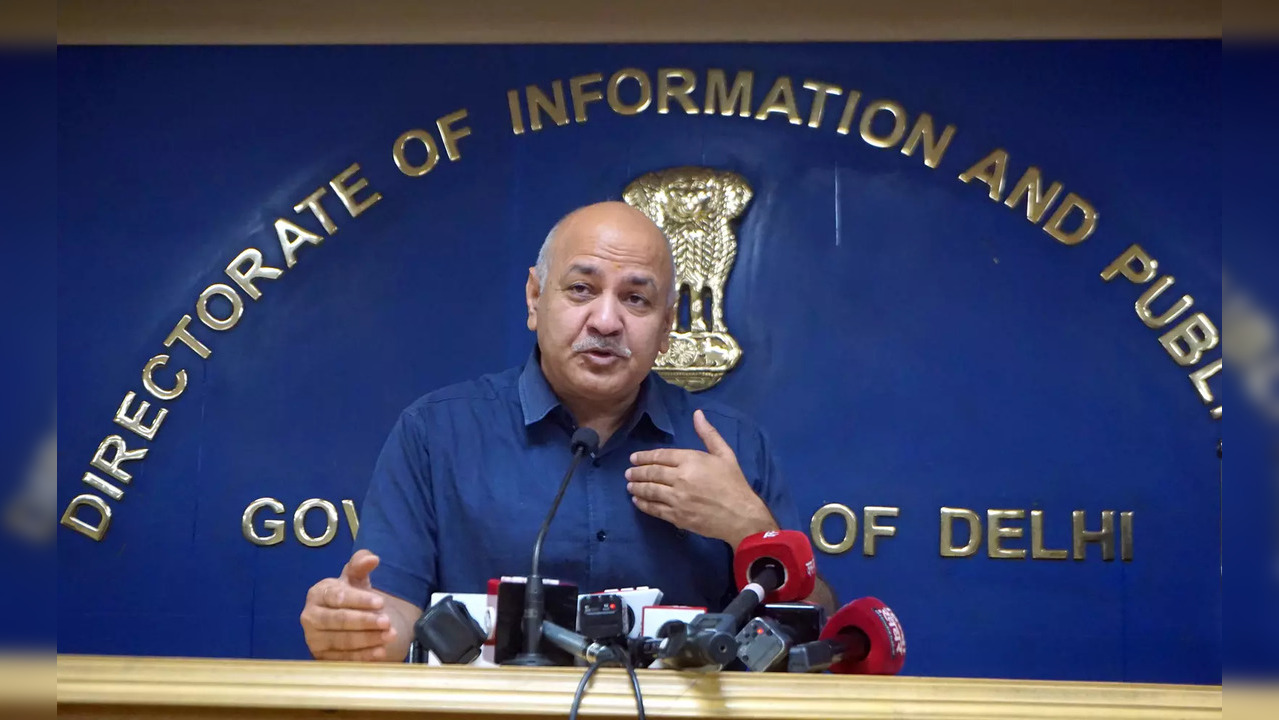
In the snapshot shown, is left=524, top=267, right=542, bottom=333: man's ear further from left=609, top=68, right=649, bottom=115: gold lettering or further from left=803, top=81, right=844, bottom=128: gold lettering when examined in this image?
left=803, top=81, right=844, bottom=128: gold lettering

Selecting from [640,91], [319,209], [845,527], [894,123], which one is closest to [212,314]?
[319,209]

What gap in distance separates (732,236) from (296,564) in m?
1.35

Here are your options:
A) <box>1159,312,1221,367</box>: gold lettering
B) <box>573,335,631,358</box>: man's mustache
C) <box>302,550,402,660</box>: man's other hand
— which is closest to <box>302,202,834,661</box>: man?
<box>573,335,631,358</box>: man's mustache

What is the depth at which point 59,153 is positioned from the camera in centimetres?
339

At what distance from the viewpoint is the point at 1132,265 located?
3250 mm

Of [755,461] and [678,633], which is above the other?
[755,461]

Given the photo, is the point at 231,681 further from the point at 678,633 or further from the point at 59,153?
the point at 59,153

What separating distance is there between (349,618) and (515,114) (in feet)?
6.35

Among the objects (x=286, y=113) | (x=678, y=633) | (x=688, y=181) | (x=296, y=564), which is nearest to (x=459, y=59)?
(x=286, y=113)

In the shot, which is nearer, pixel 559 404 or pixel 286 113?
pixel 559 404

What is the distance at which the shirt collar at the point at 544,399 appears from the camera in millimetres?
2402

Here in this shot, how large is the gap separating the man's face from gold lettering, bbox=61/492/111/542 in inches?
57.7

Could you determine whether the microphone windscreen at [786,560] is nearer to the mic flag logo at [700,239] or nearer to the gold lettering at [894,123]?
the mic flag logo at [700,239]

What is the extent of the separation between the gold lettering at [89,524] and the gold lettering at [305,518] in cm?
47
